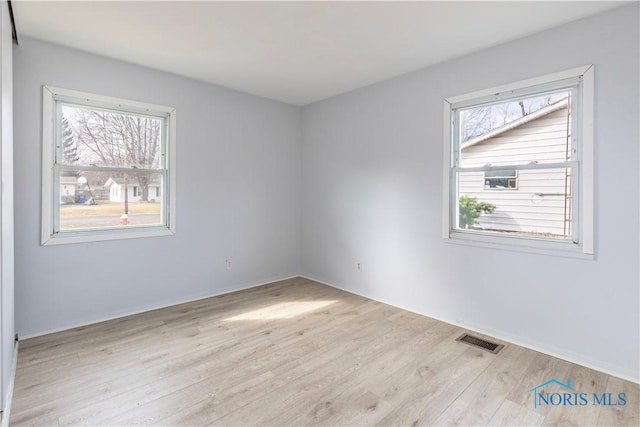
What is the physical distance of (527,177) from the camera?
2.90 m

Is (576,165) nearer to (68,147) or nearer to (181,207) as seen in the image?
(181,207)

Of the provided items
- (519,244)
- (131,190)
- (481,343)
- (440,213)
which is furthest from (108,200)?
(519,244)

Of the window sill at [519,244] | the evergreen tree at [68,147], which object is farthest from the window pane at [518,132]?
the evergreen tree at [68,147]

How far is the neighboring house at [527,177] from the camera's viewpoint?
273 cm

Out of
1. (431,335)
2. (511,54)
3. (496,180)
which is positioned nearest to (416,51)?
(511,54)

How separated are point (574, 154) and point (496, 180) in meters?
0.62

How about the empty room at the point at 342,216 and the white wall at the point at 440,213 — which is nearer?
the empty room at the point at 342,216

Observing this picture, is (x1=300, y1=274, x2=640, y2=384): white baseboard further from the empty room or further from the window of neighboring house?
the window of neighboring house

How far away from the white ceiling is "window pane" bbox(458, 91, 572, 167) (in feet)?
1.92

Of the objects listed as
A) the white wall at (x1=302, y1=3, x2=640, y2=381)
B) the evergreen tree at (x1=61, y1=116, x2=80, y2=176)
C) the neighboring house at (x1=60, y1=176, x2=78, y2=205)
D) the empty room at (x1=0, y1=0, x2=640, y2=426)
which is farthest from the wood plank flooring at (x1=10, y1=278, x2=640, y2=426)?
the evergreen tree at (x1=61, y1=116, x2=80, y2=176)

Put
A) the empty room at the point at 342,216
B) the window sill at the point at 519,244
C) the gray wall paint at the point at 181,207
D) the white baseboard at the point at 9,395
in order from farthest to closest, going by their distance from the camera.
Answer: the gray wall paint at the point at 181,207, the window sill at the point at 519,244, the empty room at the point at 342,216, the white baseboard at the point at 9,395

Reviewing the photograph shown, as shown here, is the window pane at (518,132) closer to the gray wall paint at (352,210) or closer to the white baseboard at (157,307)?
the gray wall paint at (352,210)

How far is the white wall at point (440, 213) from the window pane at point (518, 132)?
0.23 m

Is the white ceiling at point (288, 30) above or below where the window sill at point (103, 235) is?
above
